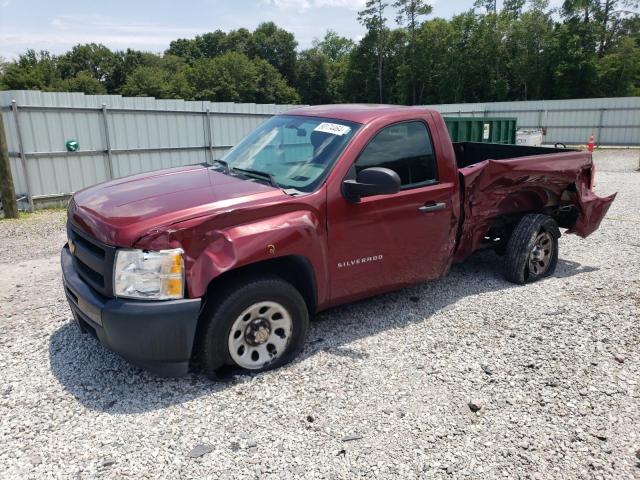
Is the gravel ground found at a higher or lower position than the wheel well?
lower

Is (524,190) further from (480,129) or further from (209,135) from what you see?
(209,135)

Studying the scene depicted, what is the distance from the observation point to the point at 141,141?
12.9m

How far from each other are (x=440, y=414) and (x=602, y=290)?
3276mm

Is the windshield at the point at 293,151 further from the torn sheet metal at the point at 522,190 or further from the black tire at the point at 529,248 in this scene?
the black tire at the point at 529,248

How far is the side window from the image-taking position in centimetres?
405

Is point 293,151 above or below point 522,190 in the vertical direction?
above

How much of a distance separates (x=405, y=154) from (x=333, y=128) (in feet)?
2.25

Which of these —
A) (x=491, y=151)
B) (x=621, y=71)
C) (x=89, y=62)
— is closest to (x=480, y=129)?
(x=491, y=151)

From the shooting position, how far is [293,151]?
4.20 m

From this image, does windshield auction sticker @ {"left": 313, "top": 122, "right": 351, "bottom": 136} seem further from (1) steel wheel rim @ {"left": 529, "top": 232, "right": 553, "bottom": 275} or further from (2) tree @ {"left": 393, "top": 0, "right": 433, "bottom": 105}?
(2) tree @ {"left": 393, "top": 0, "right": 433, "bottom": 105}

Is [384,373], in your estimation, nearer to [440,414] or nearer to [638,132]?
[440,414]

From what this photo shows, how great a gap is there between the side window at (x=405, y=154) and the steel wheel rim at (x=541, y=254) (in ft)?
6.40

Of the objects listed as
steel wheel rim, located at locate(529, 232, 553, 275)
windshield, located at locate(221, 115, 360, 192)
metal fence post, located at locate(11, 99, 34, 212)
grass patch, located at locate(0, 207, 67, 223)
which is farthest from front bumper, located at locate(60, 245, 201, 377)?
metal fence post, located at locate(11, 99, 34, 212)

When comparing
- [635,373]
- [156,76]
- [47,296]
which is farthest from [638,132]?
[156,76]
